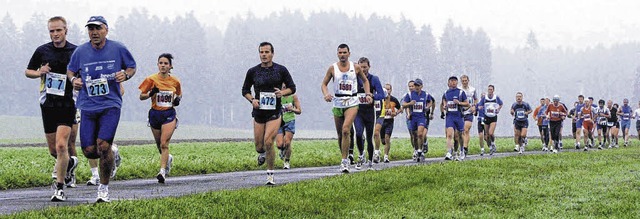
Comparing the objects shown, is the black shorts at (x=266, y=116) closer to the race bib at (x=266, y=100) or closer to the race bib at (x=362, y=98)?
the race bib at (x=266, y=100)

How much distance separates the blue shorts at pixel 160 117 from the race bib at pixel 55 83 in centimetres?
252

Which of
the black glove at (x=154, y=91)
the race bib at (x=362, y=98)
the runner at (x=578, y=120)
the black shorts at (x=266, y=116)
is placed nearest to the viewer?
the black shorts at (x=266, y=116)

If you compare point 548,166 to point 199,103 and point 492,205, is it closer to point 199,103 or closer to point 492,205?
point 492,205

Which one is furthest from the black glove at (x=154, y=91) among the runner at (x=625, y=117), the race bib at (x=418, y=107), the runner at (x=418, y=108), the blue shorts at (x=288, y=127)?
the runner at (x=625, y=117)

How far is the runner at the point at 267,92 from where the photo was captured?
11.9 m

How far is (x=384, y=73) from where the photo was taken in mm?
129000

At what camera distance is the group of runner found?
29.8ft

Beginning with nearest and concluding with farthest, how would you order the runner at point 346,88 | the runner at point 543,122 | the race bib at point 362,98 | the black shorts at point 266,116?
the black shorts at point 266,116, the runner at point 346,88, the race bib at point 362,98, the runner at point 543,122

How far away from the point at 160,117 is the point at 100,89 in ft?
12.0

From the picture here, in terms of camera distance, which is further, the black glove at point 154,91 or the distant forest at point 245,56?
the distant forest at point 245,56

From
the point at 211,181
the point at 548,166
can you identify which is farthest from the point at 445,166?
the point at 211,181

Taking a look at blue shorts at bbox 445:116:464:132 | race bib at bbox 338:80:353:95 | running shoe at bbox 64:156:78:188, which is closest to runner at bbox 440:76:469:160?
blue shorts at bbox 445:116:464:132

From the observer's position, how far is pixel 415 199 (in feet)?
34.6

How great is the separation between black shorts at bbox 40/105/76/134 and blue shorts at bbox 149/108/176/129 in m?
2.36
